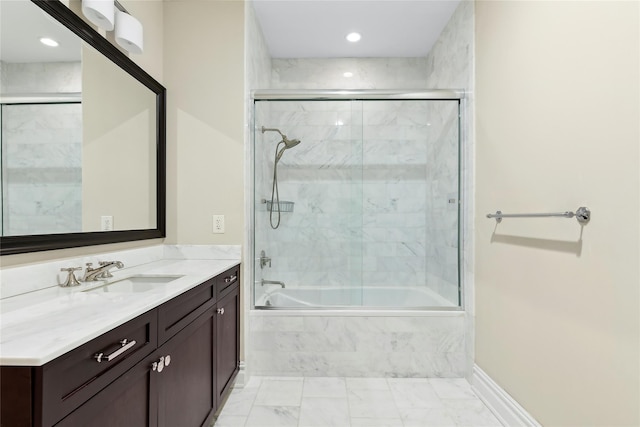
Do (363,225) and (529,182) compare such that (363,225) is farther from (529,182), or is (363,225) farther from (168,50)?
(168,50)

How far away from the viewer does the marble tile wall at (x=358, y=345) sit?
2262 millimetres

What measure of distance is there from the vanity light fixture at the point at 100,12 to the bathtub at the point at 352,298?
1857 mm

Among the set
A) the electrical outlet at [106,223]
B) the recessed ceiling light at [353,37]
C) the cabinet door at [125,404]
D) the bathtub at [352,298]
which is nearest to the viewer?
the cabinet door at [125,404]

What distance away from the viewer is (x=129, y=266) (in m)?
1.80

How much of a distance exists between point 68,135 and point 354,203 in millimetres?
1889

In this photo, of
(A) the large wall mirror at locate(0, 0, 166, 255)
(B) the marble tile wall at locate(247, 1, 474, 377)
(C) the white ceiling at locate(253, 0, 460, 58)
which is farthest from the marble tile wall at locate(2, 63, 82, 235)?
(C) the white ceiling at locate(253, 0, 460, 58)

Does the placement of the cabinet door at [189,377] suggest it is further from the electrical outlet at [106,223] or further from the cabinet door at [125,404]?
the electrical outlet at [106,223]

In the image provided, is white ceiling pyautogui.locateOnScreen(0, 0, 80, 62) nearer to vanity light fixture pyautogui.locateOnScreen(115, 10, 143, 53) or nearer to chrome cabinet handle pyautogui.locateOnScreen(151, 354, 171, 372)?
vanity light fixture pyautogui.locateOnScreen(115, 10, 143, 53)

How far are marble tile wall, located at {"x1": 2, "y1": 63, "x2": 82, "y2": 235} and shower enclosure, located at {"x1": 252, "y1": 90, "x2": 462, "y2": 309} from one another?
3.93 feet

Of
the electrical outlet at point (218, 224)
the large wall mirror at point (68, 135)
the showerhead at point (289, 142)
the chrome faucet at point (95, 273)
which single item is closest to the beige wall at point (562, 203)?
the showerhead at point (289, 142)

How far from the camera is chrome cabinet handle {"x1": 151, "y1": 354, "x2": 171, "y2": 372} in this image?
3.61ft

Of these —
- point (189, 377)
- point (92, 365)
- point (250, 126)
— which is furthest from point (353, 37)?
point (92, 365)

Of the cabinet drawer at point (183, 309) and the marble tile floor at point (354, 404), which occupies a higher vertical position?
the cabinet drawer at point (183, 309)

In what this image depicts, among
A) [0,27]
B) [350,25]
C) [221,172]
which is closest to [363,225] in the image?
[221,172]
